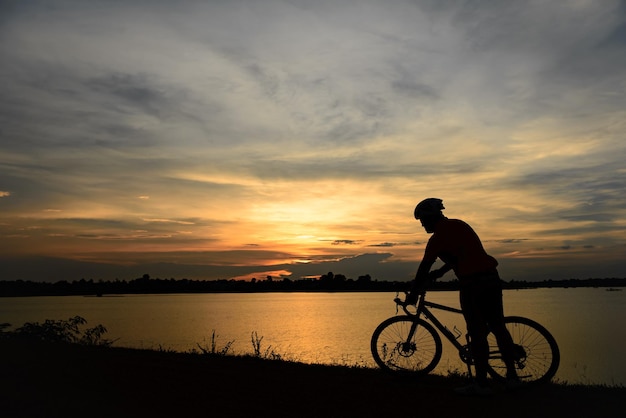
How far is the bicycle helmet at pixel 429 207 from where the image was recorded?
26.0ft

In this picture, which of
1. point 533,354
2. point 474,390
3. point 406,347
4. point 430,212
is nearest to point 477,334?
point 474,390

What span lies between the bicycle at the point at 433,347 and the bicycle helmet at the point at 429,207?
1330 millimetres

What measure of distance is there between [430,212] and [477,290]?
1246mm

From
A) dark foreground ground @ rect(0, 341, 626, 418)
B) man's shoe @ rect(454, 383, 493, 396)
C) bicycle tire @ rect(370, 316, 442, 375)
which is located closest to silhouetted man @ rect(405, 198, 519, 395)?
man's shoe @ rect(454, 383, 493, 396)

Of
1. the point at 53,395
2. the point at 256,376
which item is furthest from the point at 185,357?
the point at 53,395

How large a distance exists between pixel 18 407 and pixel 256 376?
10.6ft

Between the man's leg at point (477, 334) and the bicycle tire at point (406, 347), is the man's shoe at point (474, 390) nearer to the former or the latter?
the man's leg at point (477, 334)

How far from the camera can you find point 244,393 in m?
7.43

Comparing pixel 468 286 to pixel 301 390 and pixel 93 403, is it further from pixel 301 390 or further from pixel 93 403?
pixel 93 403

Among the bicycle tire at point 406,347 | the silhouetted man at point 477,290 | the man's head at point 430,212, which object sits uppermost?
the man's head at point 430,212

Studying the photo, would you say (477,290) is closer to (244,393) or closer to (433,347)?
(433,347)

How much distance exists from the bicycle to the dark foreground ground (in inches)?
9.7

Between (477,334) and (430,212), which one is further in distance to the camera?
(430,212)

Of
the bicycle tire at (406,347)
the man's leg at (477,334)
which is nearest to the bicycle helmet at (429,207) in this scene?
the man's leg at (477,334)
